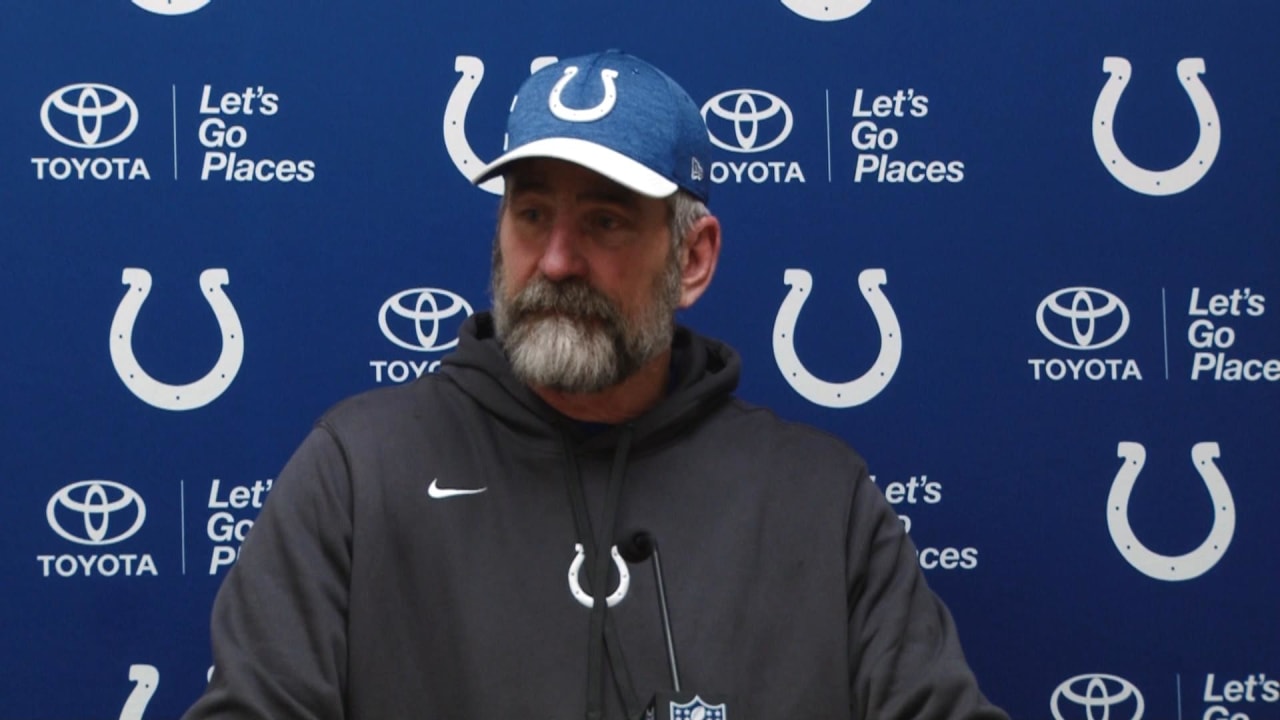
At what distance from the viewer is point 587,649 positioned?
1787mm

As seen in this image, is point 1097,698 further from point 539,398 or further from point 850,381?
point 539,398

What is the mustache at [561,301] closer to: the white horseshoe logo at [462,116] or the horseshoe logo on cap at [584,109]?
the horseshoe logo on cap at [584,109]

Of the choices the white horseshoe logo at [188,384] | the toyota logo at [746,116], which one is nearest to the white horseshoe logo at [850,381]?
the toyota logo at [746,116]

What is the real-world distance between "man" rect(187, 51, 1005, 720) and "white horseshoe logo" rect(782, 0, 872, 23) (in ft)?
1.58

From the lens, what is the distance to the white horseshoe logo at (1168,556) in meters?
2.40

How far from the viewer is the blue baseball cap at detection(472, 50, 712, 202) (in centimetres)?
179

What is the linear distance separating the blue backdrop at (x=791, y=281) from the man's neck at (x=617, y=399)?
39 centimetres

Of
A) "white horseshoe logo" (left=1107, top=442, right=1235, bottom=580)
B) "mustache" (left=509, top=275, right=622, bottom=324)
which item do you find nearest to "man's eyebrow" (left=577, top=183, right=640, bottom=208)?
"mustache" (left=509, top=275, right=622, bottom=324)

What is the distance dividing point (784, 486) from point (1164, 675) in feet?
2.99

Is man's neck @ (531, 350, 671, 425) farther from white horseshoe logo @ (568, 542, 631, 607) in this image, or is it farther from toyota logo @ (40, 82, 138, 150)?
toyota logo @ (40, 82, 138, 150)

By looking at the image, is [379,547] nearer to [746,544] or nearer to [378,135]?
[746,544]

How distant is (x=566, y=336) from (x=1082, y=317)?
994 mm

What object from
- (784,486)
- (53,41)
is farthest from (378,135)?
(784,486)

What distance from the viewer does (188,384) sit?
228 centimetres
